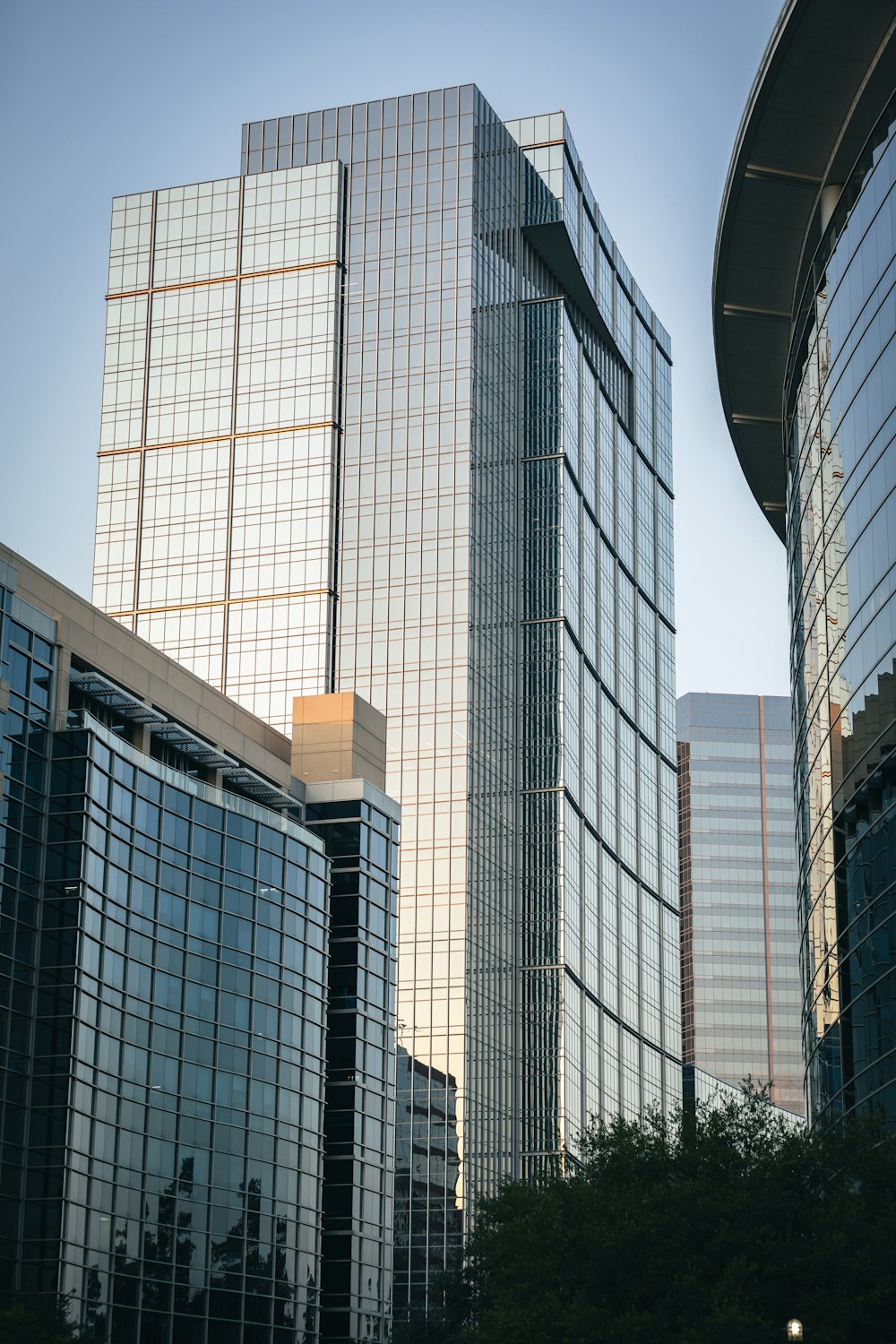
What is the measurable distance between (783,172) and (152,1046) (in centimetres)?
3887

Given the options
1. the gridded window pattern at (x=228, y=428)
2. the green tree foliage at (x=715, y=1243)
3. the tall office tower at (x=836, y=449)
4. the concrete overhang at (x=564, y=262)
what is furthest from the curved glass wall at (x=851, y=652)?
the concrete overhang at (x=564, y=262)

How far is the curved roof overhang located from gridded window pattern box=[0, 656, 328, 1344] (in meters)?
27.3

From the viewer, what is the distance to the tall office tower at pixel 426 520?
13912cm

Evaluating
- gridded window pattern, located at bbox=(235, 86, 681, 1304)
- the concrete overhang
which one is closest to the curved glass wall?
gridded window pattern, located at bbox=(235, 86, 681, 1304)

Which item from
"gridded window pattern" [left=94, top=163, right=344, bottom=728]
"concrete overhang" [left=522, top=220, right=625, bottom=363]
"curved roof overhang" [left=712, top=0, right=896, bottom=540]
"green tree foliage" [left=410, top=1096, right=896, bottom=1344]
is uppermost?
"concrete overhang" [left=522, top=220, right=625, bottom=363]

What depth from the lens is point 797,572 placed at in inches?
2985

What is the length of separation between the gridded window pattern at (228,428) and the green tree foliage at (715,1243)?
94557mm

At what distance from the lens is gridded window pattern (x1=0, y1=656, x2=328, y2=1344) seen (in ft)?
220

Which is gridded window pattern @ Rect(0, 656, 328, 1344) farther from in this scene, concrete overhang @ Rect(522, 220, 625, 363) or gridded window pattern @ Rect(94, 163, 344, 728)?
concrete overhang @ Rect(522, 220, 625, 363)

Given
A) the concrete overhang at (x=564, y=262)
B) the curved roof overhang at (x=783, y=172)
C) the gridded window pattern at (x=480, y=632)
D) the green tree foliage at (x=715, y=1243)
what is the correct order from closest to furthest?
the green tree foliage at (x=715, y=1243)
the curved roof overhang at (x=783, y=172)
the gridded window pattern at (x=480, y=632)
the concrete overhang at (x=564, y=262)

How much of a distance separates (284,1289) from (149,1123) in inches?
439

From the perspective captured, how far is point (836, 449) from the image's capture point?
Answer: 214 ft

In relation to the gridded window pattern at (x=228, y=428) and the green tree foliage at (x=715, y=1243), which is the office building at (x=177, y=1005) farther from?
the gridded window pattern at (x=228, y=428)

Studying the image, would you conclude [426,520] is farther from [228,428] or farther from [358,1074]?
[358,1074]
